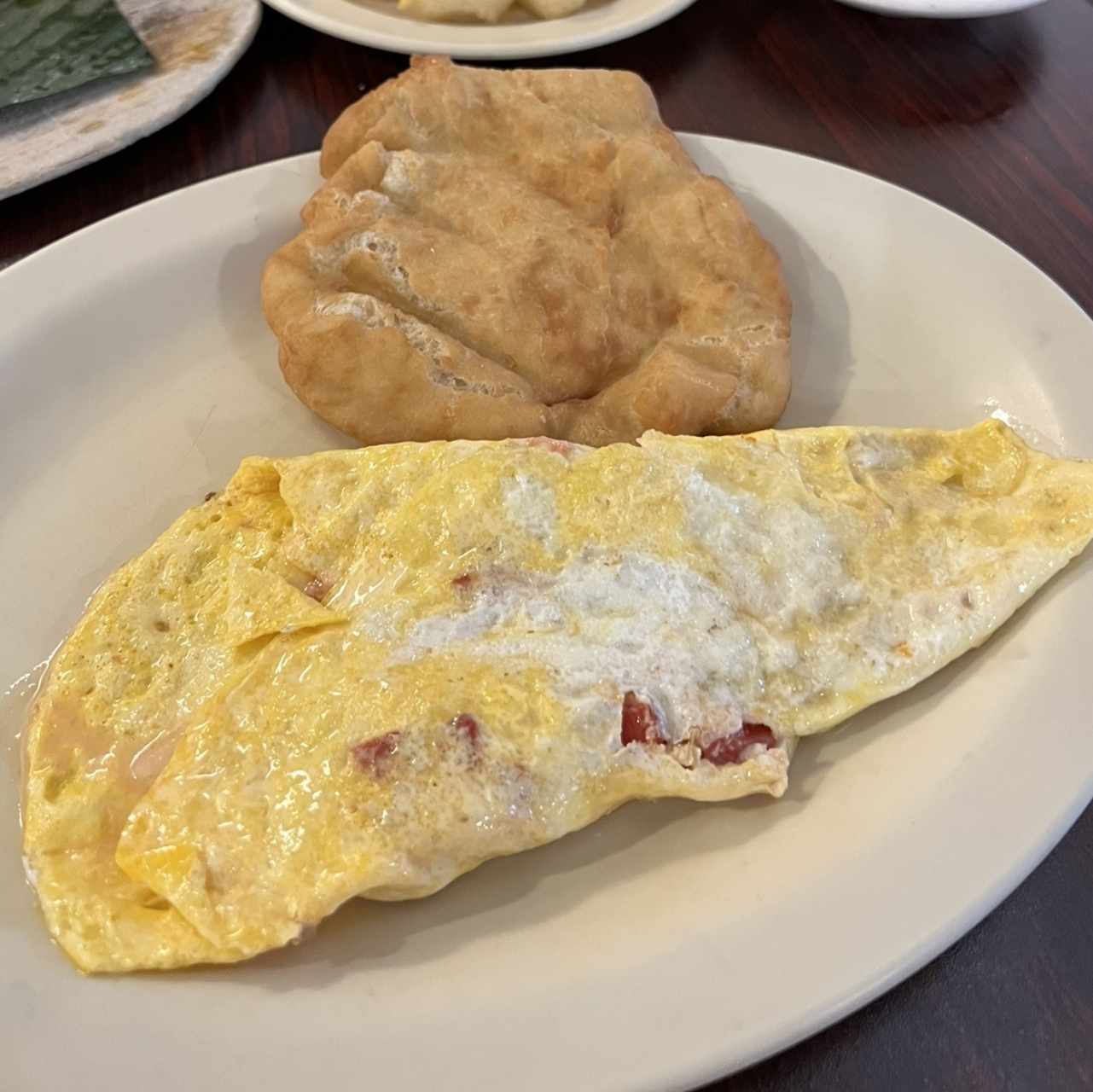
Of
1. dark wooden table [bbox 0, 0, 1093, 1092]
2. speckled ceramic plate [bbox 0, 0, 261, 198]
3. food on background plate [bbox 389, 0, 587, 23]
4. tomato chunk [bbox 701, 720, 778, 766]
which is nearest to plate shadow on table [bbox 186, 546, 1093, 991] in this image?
tomato chunk [bbox 701, 720, 778, 766]

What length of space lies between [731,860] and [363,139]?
155cm

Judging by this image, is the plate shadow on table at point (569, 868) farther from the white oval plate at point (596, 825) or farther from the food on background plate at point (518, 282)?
the food on background plate at point (518, 282)

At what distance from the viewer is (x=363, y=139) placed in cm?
203

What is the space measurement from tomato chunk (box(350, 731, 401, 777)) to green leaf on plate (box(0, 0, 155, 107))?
2066 mm

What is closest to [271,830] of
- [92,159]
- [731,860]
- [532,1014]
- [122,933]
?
[122,933]

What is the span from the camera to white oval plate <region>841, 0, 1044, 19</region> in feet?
8.89

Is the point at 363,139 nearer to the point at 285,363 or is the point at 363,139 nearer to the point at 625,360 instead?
the point at 285,363

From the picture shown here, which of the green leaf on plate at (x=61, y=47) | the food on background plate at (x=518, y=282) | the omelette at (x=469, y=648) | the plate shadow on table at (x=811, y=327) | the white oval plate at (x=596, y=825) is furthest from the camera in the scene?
the green leaf on plate at (x=61, y=47)

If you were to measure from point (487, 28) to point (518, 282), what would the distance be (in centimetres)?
119

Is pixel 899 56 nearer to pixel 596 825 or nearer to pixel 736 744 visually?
pixel 736 744

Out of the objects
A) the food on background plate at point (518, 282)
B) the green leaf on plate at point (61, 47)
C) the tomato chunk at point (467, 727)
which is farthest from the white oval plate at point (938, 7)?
the tomato chunk at point (467, 727)

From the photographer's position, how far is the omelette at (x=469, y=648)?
123 cm

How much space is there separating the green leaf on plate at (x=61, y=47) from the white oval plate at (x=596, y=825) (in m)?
0.76

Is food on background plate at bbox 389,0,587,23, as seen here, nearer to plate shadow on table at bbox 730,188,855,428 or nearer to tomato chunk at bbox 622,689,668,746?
plate shadow on table at bbox 730,188,855,428
